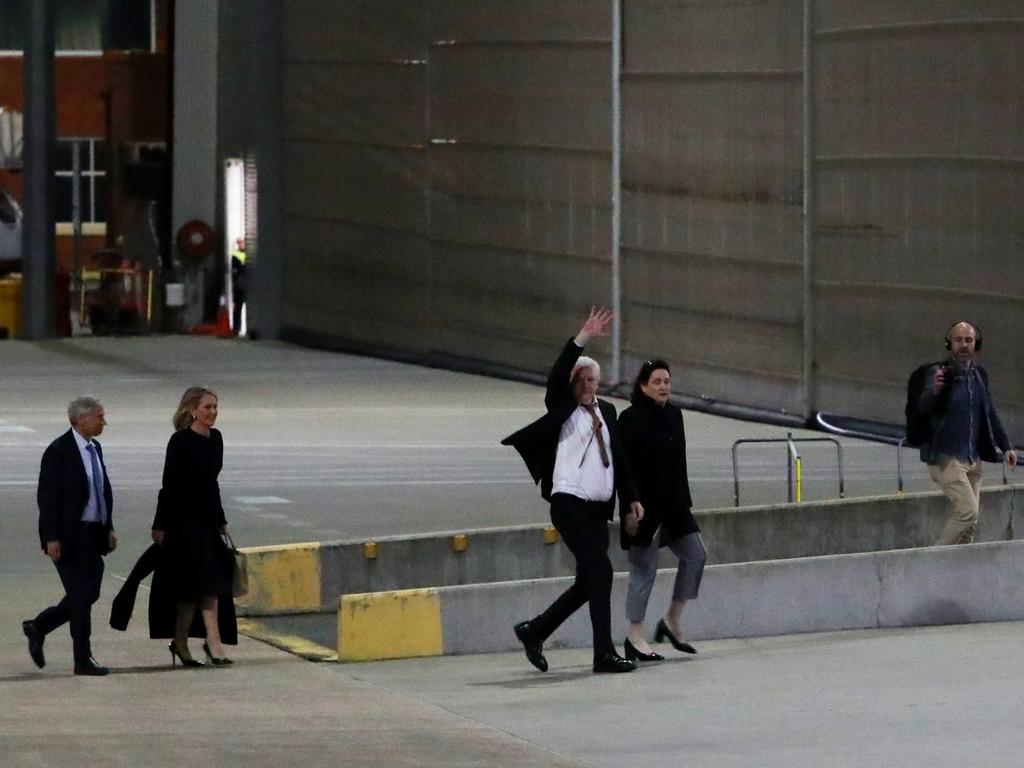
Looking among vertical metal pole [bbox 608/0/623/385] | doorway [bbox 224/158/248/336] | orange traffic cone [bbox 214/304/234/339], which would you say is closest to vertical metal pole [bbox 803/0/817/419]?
vertical metal pole [bbox 608/0/623/385]

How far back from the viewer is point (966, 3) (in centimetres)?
2516

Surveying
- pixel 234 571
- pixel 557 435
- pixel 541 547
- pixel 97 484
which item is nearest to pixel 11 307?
pixel 541 547

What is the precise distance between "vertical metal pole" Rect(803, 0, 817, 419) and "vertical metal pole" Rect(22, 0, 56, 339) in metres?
18.3

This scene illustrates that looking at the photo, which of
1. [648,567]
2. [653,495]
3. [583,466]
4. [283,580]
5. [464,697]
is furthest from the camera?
[283,580]

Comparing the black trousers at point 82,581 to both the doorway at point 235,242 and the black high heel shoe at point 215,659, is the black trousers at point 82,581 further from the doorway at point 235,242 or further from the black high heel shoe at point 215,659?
the doorway at point 235,242

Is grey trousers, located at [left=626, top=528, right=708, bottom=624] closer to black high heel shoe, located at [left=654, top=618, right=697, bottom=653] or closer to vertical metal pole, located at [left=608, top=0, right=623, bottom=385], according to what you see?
black high heel shoe, located at [left=654, top=618, right=697, bottom=653]

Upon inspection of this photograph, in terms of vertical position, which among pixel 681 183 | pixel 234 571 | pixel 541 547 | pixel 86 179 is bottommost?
pixel 541 547

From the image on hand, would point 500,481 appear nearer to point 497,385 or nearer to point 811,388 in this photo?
point 811,388

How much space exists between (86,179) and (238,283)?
15.7 meters

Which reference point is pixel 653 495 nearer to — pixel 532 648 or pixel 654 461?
pixel 654 461

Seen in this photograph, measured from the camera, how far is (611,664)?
13078 mm

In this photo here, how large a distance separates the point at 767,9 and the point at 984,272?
16.4 feet

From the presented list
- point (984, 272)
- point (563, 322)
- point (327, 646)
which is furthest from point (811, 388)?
point (327, 646)

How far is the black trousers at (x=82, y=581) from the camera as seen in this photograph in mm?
13227
